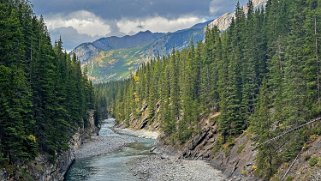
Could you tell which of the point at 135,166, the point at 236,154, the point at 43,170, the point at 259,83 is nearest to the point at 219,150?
the point at 236,154

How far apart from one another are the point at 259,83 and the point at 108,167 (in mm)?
29988

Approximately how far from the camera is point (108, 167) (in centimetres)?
5966

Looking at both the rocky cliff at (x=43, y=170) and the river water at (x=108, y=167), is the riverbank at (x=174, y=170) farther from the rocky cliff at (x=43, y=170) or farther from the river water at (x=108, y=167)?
the rocky cliff at (x=43, y=170)

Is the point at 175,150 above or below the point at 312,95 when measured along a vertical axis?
below

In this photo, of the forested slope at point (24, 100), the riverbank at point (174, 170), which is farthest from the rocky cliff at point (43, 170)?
the riverbank at point (174, 170)

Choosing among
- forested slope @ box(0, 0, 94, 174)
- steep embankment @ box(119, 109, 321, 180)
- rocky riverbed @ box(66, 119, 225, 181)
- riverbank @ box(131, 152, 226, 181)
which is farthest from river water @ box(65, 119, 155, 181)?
A: steep embankment @ box(119, 109, 321, 180)

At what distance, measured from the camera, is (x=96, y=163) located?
64.0m

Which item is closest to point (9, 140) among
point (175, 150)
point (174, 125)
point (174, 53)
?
point (175, 150)

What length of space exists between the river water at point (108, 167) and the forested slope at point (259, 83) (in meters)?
9.42

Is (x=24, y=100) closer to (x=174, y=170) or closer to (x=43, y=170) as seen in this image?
(x=43, y=170)

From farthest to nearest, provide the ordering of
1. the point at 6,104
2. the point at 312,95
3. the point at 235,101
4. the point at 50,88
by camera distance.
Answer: the point at 235,101
the point at 50,88
the point at 312,95
the point at 6,104

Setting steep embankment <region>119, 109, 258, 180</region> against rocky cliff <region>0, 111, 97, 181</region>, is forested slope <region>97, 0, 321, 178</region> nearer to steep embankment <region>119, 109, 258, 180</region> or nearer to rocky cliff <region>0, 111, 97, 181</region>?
steep embankment <region>119, 109, 258, 180</region>

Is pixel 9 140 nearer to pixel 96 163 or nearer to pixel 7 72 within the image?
pixel 7 72

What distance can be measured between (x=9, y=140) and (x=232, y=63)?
44470 millimetres
